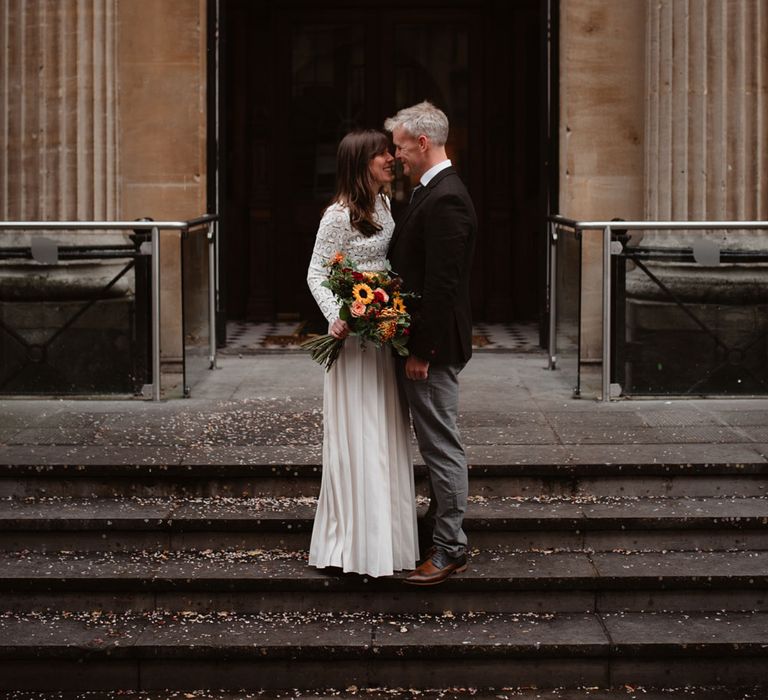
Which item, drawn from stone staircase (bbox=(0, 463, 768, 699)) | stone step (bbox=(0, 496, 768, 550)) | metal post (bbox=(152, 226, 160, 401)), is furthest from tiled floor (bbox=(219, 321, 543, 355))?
stone step (bbox=(0, 496, 768, 550))

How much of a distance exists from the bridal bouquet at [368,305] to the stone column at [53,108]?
473 centimetres

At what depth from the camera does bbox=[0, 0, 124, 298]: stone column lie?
34.3ft

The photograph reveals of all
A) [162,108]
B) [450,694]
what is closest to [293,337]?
[162,108]

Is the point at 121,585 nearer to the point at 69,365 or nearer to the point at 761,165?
the point at 69,365

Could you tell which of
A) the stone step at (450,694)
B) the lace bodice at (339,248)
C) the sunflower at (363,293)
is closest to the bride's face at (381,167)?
the lace bodice at (339,248)

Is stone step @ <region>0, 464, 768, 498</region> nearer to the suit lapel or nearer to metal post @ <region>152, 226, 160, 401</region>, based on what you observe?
the suit lapel

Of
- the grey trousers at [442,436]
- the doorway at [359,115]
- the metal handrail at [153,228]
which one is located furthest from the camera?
the doorway at [359,115]

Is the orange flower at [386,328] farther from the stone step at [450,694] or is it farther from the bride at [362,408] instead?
the stone step at [450,694]

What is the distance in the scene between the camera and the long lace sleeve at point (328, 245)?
6.34 meters

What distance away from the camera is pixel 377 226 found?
6391 millimetres

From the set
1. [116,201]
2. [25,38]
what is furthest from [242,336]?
[25,38]

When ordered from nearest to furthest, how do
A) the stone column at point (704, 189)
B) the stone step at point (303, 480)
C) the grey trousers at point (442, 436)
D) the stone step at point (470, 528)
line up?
the grey trousers at point (442, 436) → the stone step at point (470, 528) → the stone step at point (303, 480) → the stone column at point (704, 189)

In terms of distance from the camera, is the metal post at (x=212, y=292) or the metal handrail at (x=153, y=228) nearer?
the metal handrail at (x=153, y=228)

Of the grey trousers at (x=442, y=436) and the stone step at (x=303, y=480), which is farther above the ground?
the grey trousers at (x=442, y=436)
